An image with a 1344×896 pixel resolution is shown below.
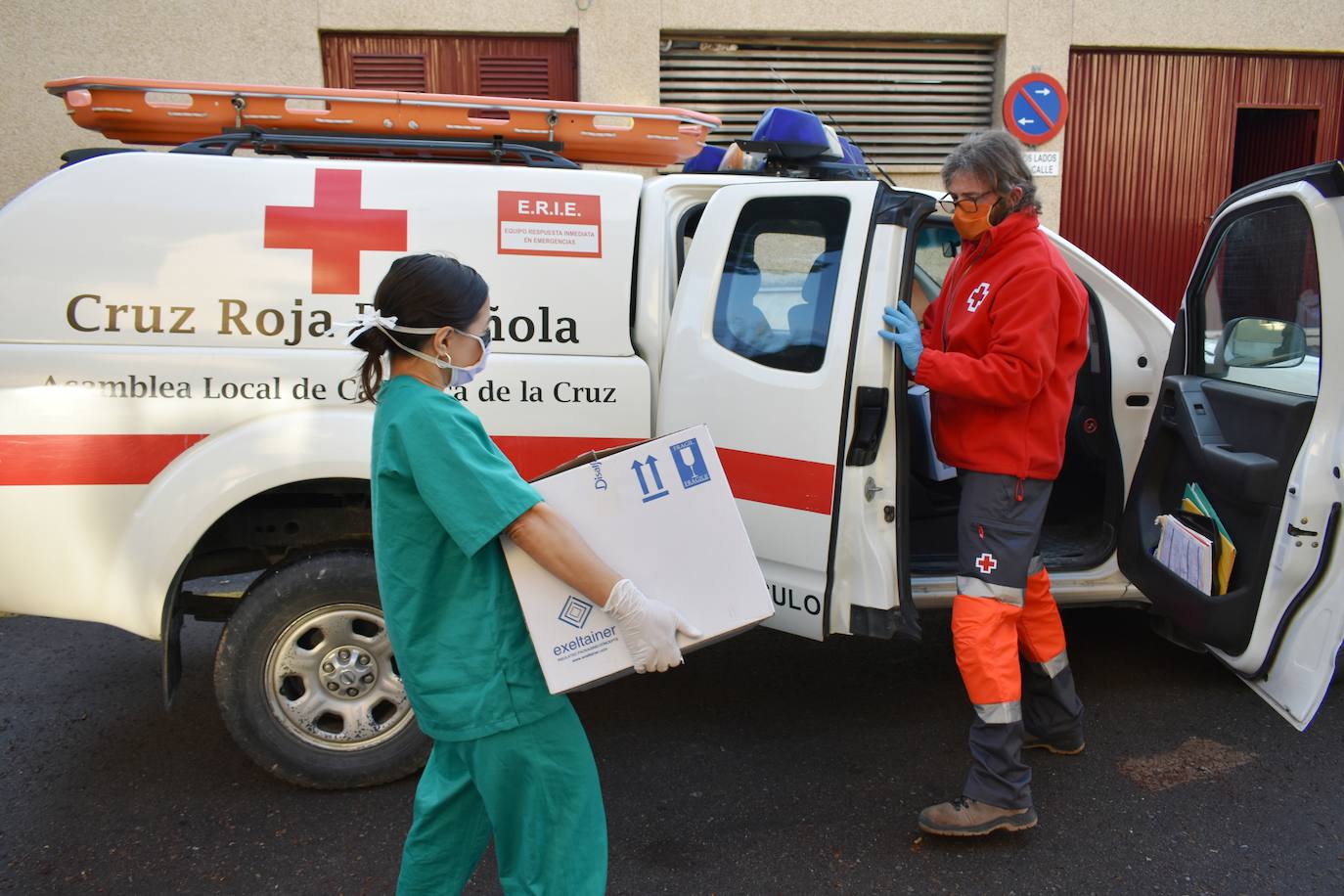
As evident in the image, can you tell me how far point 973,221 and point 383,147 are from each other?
6.53 feet

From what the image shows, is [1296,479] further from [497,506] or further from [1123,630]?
[497,506]

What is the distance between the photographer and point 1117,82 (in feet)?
30.4

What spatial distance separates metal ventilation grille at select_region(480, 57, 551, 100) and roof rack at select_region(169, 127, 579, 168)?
5.18m

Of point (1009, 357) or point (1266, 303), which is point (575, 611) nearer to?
point (1009, 357)

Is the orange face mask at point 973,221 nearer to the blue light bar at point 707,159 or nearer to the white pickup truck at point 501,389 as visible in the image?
the white pickup truck at point 501,389

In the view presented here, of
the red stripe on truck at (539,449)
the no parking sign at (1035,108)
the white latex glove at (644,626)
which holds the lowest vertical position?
the white latex glove at (644,626)

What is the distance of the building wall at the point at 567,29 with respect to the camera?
7.93m

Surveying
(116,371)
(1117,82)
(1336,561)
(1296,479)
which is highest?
(1117,82)

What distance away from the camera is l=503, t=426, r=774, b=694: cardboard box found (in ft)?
6.54

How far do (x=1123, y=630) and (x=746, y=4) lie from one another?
614 centimetres

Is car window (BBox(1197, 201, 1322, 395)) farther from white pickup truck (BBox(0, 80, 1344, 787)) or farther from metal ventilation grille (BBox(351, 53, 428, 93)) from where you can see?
metal ventilation grille (BBox(351, 53, 428, 93))

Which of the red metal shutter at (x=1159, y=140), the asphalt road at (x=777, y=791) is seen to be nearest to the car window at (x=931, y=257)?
the asphalt road at (x=777, y=791)

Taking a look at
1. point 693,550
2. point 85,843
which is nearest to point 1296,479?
point 693,550

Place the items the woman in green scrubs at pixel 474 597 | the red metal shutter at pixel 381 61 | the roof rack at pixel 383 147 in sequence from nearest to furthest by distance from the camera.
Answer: the woman in green scrubs at pixel 474 597 < the roof rack at pixel 383 147 < the red metal shutter at pixel 381 61
